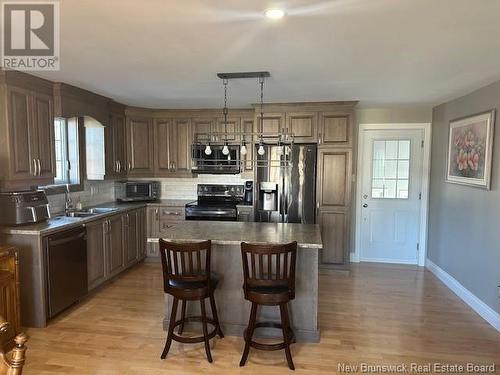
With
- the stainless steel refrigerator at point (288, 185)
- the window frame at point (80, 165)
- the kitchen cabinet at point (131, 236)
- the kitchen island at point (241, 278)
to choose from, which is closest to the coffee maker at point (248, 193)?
the stainless steel refrigerator at point (288, 185)

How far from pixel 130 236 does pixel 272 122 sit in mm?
2554

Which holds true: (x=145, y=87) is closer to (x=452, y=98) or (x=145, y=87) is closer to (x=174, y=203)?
(x=174, y=203)

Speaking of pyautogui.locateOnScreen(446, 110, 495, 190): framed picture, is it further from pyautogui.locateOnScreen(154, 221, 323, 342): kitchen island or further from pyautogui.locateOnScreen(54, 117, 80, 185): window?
pyautogui.locateOnScreen(54, 117, 80, 185): window

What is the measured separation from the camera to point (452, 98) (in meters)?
4.47

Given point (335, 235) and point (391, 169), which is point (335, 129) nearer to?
point (391, 169)

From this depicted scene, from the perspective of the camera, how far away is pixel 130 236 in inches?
195

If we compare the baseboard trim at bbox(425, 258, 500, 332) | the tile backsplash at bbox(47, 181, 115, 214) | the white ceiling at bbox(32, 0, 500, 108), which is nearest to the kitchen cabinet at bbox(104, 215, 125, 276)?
the tile backsplash at bbox(47, 181, 115, 214)

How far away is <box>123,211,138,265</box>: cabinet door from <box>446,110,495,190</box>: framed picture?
4.26 m

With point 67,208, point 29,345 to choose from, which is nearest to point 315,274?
point 29,345

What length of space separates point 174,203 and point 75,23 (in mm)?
3521

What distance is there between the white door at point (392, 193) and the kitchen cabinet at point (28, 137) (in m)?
4.21

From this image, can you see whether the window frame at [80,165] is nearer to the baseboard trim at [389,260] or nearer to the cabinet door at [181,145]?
the cabinet door at [181,145]

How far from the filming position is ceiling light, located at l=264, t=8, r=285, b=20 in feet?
6.39

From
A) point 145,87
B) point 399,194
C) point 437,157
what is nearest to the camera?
point 145,87
